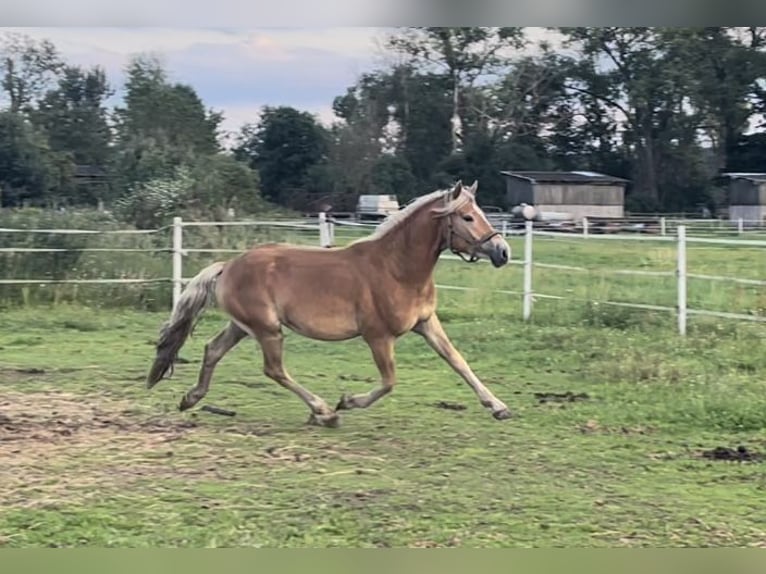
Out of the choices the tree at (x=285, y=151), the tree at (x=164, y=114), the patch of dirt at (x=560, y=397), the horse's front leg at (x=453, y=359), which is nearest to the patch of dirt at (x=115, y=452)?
the horse's front leg at (x=453, y=359)

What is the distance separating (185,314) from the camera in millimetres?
4207

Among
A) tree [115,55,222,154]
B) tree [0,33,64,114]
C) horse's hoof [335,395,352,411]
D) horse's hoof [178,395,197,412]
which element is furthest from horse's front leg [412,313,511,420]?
tree [0,33,64,114]

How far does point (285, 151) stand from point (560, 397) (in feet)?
5.81

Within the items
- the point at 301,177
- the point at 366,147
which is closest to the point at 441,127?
the point at 366,147

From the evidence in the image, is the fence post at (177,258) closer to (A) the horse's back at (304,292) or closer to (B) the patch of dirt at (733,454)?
(A) the horse's back at (304,292)

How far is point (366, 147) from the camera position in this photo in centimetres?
445

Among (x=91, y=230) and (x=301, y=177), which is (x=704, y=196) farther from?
(x=91, y=230)

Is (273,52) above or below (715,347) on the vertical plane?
above

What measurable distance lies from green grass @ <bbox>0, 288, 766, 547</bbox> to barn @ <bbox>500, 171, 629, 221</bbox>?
0.43 m

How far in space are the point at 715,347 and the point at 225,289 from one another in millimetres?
2831

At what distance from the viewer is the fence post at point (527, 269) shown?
15.0ft

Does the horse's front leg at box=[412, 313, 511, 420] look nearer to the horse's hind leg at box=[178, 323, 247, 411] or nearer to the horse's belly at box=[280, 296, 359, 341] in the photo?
the horse's belly at box=[280, 296, 359, 341]

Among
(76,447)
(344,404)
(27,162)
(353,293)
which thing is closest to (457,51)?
(353,293)

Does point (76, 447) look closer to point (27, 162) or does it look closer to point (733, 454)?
point (27, 162)
